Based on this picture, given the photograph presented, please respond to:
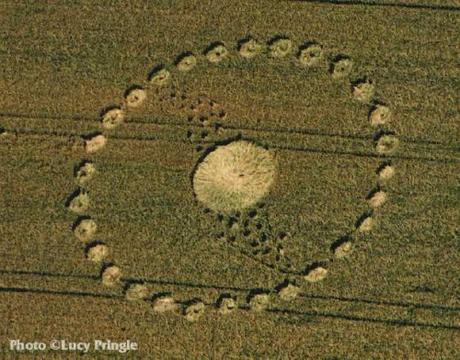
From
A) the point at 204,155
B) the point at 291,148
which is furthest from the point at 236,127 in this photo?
the point at 291,148

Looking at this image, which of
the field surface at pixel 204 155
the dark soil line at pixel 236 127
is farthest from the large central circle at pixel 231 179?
the dark soil line at pixel 236 127

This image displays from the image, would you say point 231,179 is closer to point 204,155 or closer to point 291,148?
point 204,155

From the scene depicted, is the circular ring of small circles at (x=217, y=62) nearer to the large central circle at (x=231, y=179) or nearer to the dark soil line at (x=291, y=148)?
the dark soil line at (x=291, y=148)

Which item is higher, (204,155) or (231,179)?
(204,155)

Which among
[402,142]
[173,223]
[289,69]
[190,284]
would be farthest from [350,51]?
[190,284]

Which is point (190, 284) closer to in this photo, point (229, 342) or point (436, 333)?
point (229, 342)

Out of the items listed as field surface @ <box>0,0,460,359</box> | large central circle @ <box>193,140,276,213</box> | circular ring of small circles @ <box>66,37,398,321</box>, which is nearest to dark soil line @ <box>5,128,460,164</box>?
field surface @ <box>0,0,460,359</box>

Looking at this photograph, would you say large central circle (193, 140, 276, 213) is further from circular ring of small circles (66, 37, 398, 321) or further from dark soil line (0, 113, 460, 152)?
circular ring of small circles (66, 37, 398, 321)
